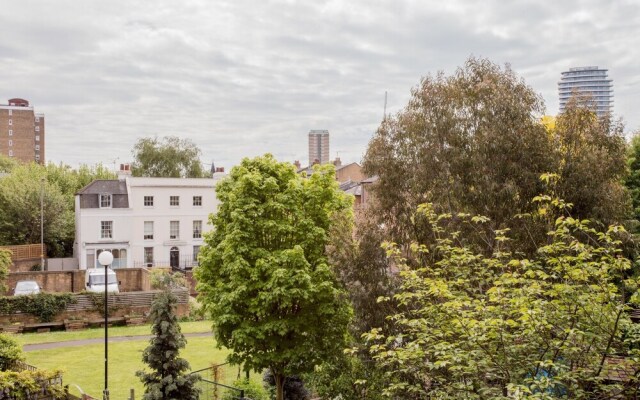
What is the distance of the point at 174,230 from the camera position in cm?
5225

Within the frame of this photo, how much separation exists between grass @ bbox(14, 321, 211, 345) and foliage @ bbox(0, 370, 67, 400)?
42.5 feet

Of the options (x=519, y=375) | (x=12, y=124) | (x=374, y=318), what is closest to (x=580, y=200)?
(x=374, y=318)

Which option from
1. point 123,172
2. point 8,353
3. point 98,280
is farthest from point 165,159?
point 8,353

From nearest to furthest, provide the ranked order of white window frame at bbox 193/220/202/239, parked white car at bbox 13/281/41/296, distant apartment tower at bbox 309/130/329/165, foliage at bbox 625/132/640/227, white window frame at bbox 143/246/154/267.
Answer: foliage at bbox 625/132/640/227 → parked white car at bbox 13/281/41/296 → white window frame at bbox 143/246/154/267 → white window frame at bbox 193/220/202/239 → distant apartment tower at bbox 309/130/329/165

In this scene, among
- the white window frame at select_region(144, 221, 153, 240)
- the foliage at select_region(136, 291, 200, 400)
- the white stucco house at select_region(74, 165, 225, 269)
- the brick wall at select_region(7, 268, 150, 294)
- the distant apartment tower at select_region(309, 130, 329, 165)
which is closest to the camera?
the foliage at select_region(136, 291, 200, 400)

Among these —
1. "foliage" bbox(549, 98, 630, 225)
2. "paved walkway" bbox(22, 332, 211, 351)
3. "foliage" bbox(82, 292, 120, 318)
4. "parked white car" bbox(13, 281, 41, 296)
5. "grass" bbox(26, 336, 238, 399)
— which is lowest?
"grass" bbox(26, 336, 238, 399)

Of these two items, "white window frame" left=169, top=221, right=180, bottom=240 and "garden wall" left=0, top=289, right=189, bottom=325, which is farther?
"white window frame" left=169, top=221, right=180, bottom=240

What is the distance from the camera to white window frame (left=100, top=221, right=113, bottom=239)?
4962 centimetres

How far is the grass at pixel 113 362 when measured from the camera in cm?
2297

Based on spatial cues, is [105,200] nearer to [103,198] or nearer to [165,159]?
[103,198]

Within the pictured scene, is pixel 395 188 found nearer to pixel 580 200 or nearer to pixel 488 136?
pixel 488 136

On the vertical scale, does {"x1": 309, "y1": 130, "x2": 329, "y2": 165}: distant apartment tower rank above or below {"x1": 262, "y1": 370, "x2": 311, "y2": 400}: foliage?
above

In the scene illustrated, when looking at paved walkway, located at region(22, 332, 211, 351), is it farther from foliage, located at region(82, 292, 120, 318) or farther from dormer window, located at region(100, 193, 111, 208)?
dormer window, located at region(100, 193, 111, 208)

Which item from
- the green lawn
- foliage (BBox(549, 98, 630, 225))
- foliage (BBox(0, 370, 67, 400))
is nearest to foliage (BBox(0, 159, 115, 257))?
the green lawn
